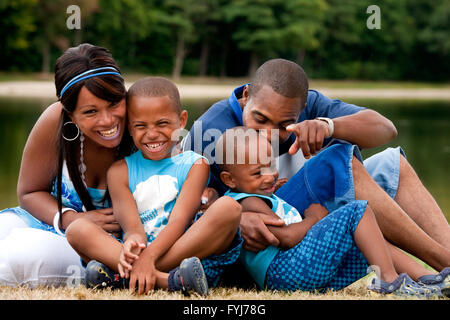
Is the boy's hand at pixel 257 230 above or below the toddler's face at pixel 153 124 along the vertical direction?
below

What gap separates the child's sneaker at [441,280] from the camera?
8.09ft

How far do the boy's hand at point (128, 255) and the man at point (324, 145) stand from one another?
515 mm

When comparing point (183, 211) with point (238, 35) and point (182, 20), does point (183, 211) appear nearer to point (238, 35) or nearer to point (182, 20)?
point (182, 20)

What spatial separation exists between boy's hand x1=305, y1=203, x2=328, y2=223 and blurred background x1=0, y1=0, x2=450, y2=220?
714 inches

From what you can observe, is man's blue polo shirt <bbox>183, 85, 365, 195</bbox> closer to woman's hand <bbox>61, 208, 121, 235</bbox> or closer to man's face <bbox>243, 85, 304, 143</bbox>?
man's face <bbox>243, 85, 304, 143</bbox>

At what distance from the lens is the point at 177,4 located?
34.3 metres

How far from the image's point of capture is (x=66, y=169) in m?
3.01

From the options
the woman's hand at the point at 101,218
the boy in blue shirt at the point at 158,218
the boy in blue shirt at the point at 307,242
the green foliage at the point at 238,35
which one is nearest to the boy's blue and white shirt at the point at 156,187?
the boy in blue shirt at the point at 158,218

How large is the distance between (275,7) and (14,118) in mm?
26193

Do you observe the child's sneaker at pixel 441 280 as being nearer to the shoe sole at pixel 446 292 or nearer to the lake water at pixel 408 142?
the shoe sole at pixel 446 292

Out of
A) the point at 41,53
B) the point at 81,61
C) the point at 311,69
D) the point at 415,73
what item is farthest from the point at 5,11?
the point at 81,61

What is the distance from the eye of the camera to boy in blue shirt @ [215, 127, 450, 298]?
2.47m

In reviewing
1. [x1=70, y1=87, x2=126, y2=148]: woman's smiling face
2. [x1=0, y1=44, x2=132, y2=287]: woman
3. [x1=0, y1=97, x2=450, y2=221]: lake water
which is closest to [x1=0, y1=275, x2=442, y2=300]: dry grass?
[x1=0, y1=44, x2=132, y2=287]: woman

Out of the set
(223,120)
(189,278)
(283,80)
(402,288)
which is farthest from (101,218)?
(402,288)
